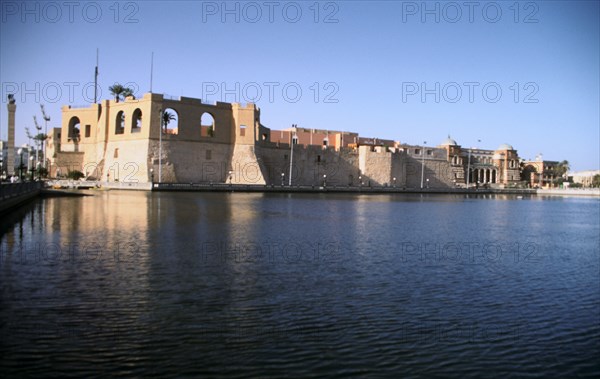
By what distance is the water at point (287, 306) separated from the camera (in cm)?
639

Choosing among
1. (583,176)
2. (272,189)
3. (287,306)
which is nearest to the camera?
(287,306)

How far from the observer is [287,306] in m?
8.63

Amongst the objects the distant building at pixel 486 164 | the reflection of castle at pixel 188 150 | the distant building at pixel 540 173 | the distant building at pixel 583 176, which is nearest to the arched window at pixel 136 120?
the reflection of castle at pixel 188 150


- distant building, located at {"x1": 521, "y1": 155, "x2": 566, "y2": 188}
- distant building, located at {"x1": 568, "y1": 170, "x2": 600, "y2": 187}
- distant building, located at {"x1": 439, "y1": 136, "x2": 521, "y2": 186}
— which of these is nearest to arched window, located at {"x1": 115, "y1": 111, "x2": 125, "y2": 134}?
distant building, located at {"x1": 439, "y1": 136, "x2": 521, "y2": 186}

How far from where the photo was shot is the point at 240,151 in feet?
160

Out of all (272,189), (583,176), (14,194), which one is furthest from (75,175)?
(583,176)

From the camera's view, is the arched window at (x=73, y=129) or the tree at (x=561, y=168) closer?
the arched window at (x=73, y=129)

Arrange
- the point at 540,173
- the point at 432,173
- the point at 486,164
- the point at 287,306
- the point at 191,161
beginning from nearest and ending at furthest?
the point at 287,306 < the point at 191,161 < the point at 432,173 < the point at 486,164 < the point at 540,173

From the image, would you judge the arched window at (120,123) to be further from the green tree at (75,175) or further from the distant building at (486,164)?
the distant building at (486,164)

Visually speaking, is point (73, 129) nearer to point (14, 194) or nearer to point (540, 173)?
point (14, 194)

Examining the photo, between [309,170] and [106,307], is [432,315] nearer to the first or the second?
[106,307]

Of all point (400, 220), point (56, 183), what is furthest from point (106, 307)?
point (56, 183)

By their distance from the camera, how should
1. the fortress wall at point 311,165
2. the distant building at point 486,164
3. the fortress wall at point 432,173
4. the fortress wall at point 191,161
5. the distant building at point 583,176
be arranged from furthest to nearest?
the distant building at point 583,176 → the distant building at point 486,164 → the fortress wall at point 432,173 → the fortress wall at point 311,165 → the fortress wall at point 191,161

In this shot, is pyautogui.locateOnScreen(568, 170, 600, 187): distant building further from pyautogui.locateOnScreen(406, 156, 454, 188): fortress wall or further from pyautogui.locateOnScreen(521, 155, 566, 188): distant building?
pyautogui.locateOnScreen(406, 156, 454, 188): fortress wall
